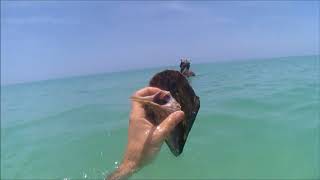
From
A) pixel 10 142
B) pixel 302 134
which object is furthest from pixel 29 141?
pixel 302 134

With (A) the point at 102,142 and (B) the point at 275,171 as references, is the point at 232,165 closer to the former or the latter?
(B) the point at 275,171

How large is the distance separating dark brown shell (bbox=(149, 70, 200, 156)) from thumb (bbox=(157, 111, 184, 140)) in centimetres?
26

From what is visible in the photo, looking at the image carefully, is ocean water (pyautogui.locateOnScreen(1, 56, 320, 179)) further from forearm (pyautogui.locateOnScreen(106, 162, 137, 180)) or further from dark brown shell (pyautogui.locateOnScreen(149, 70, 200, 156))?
forearm (pyautogui.locateOnScreen(106, 162, 137, 180))

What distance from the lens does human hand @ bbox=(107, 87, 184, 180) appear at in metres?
3.90

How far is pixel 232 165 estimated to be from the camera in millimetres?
11102

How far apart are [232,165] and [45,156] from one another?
5.78 m

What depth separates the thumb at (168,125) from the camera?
3933mm

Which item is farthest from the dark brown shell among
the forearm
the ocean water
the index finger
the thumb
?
the ocean water

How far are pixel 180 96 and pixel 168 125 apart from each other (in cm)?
49

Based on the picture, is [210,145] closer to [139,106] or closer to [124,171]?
[139,106]

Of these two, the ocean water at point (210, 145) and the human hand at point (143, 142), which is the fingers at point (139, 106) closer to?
the human hand at point (143, 142)

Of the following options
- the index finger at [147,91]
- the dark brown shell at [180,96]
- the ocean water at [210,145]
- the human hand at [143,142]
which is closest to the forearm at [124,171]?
the human hand at [143,142]

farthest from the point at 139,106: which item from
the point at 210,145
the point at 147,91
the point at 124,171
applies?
the point at 210,145

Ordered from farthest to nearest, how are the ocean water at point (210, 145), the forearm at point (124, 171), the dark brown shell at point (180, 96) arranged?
the ocean water at point (210, 145) < the dark brown shell at point (180, 96) < the forearm at point (124, 171)
